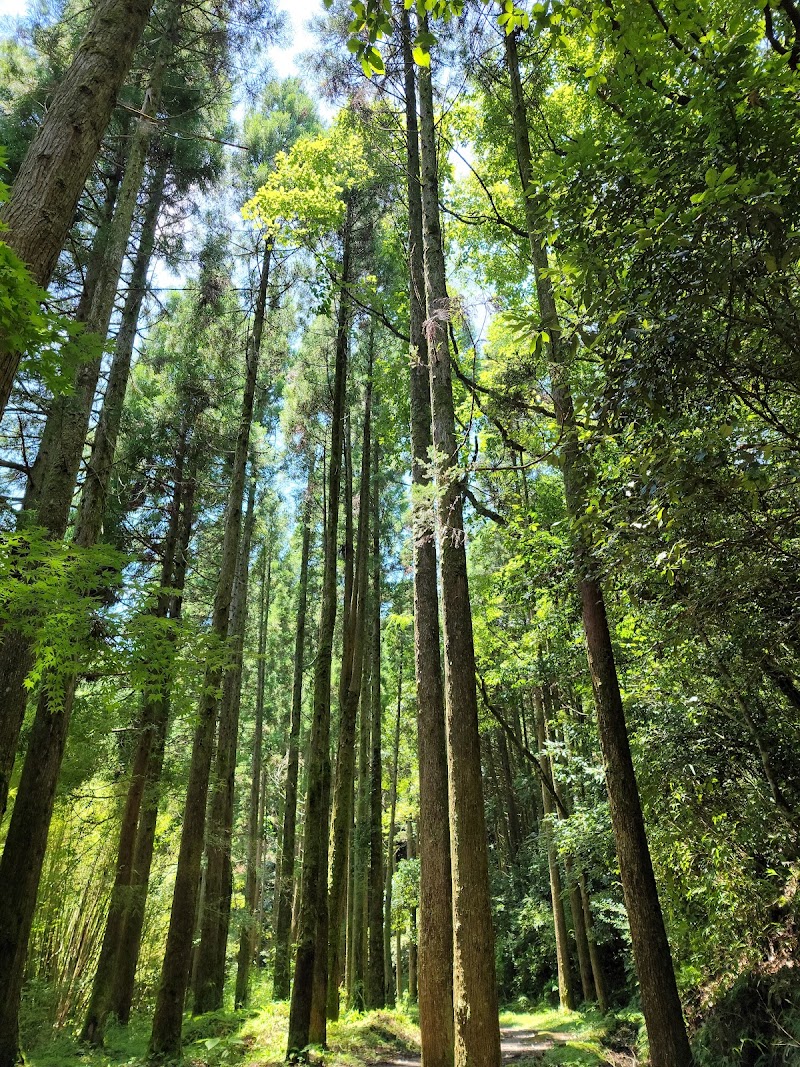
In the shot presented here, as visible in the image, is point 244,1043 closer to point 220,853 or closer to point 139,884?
point 139,884

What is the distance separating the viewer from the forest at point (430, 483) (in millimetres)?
3650

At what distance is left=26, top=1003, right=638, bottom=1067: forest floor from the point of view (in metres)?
7.68

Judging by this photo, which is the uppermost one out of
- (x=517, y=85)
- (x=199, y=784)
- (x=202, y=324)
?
(x=202, y=324)

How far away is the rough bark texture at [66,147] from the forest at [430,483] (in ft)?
0.09

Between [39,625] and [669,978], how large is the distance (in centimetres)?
578

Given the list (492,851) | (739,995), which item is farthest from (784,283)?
(492,851)

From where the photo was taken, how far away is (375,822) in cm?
1289

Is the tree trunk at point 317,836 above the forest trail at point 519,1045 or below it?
above

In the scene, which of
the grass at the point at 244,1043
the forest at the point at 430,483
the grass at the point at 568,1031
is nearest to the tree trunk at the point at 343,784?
the forest at the point at 430,483

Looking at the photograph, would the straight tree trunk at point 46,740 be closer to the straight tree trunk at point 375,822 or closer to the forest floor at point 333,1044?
the forest floor at point 333,1044

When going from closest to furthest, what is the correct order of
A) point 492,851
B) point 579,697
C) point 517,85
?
A: point 517,85 → point 579,697 → point 492,851

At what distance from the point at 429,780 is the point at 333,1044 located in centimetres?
515

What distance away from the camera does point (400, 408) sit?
1096 cm

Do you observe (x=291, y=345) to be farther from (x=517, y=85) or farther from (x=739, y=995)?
(x=739, y=995)
